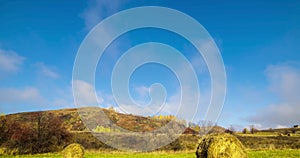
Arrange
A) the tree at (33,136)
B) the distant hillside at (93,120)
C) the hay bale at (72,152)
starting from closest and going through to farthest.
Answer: the hay bale at (72,152) < the tree at (33,136) < the distant hillside at (93,120)

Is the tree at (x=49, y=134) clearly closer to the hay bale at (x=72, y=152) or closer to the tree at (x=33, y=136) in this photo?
the tree at (x=33, y=136)

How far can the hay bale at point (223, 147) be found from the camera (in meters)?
11.0

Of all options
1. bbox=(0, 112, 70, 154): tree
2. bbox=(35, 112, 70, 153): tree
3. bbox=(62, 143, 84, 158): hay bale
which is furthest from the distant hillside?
bbox=(62, 143, 84, 158): hay bale

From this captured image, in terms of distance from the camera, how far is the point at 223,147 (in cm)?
1127

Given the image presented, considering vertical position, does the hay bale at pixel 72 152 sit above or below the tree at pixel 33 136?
below

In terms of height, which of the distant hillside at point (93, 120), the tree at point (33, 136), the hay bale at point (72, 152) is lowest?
the hay bale at point (72, 152)

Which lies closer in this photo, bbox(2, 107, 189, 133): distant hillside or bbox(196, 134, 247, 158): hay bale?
bbox(196, 134, 247, 158): hay bale

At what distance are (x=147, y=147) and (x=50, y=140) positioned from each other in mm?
16919

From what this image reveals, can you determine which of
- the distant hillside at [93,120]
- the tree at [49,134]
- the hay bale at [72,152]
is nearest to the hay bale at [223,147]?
the hay bale at [72,152]

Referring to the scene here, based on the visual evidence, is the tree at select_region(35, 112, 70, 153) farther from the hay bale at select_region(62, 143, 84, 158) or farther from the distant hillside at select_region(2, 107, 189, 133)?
the distant hillside at select_region(2, 107, 189, 133)

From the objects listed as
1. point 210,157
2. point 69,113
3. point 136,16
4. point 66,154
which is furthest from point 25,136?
point 69,113

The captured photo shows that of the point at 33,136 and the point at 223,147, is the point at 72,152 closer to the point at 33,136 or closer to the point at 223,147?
the point at 223,147

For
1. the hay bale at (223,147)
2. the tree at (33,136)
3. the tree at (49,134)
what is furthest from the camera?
the tree at (49,134)

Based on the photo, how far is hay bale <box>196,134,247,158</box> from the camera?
11047mm
